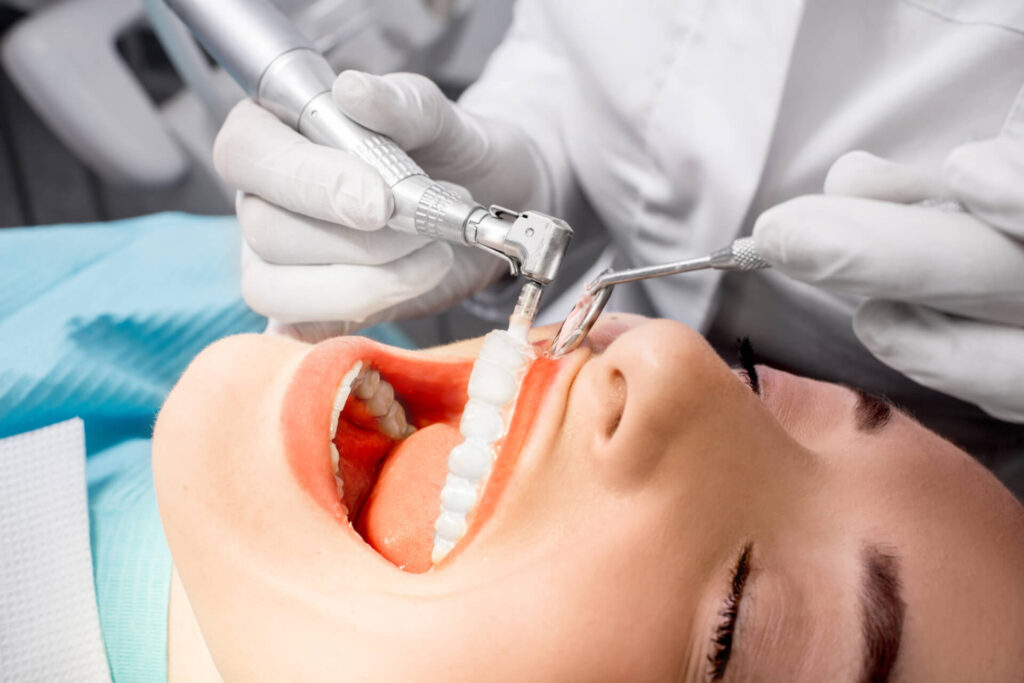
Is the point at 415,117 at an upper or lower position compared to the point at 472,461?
upper

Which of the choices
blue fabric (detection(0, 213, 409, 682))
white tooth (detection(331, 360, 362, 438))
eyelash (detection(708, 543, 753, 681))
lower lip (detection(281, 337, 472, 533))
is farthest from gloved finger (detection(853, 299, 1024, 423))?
blue fabric (detection(0, 213, 409, 682))

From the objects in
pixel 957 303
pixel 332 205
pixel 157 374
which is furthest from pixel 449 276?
pixel 957 303

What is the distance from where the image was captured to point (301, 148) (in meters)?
0.87

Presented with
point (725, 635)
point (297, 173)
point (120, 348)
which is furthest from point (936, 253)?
point (120, 348)

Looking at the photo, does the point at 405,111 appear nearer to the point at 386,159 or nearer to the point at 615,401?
the point at 386,159

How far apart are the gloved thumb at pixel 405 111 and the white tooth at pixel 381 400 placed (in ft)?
0.98

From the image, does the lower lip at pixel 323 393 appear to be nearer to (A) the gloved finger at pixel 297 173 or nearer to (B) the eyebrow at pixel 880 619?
(A) the gloved finger at pixel 297 173

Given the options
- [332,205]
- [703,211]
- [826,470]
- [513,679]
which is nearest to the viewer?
[513,679]

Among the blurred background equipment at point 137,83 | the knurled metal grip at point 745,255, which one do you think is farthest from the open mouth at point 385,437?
the blurred background equipment at point 137,83

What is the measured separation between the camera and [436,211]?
75cm

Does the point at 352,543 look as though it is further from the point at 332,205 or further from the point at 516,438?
the point at 332,205

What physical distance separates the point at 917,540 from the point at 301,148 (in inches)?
29.9

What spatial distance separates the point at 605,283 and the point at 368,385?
27 centimetres

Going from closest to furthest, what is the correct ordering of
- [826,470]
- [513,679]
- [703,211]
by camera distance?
[513,679]
[826,470]
[703,211]
